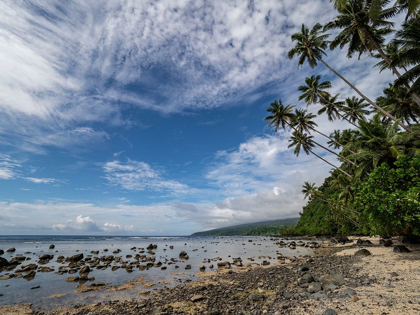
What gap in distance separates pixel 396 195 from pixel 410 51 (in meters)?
13.4

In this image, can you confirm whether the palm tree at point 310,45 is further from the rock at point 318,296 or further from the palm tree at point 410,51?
the rock at point 318,296

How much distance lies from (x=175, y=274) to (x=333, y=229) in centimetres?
7484

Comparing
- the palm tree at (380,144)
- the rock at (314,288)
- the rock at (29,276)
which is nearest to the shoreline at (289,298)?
the rock at (314,288)

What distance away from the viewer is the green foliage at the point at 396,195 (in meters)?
14.6

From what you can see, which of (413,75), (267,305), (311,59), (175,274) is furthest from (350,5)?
(175,274)

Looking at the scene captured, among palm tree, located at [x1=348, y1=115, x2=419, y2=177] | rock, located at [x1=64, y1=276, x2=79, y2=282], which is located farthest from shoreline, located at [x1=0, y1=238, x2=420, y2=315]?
palm tree, located at [x1=348, y1=115, x2=419, y2=177]

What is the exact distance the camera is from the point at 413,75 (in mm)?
19766

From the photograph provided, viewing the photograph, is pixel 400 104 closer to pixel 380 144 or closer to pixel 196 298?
pixel 380 144

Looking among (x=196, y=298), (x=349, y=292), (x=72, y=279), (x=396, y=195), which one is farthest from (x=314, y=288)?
(x=72, y=279)

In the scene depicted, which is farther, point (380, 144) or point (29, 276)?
point (380, 144)

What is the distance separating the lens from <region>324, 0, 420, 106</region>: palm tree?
21.3 meters

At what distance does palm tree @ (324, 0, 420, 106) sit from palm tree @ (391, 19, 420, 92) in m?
0.65

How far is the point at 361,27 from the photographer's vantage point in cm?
2220

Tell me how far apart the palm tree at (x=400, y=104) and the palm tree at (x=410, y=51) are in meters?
8.72
